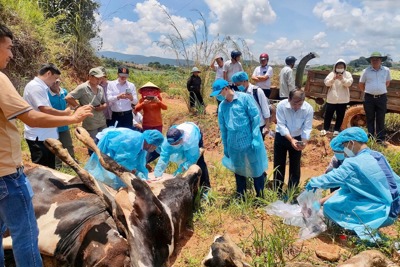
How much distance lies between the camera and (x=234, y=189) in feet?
14.9

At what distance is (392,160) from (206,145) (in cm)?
386

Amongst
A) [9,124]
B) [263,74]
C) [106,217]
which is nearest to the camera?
[9,124]

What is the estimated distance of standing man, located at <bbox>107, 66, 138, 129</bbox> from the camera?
16.7ft

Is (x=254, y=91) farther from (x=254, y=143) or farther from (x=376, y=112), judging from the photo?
(x=376, y=112)

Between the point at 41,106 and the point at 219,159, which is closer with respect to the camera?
the point at 41,106

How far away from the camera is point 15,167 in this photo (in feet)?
6.54

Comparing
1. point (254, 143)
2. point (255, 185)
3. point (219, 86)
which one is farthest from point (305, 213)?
point (219, 86)

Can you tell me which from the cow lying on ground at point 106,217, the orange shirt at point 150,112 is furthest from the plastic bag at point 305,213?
the orange shirt at point 150,112

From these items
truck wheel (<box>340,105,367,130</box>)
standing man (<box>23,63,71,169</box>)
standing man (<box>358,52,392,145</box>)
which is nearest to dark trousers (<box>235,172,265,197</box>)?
standing man (<box>23,63,71,169</box>)

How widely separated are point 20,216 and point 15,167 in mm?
310

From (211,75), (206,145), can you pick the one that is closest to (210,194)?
(206,145)

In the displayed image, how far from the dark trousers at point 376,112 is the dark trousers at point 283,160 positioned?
2840mm

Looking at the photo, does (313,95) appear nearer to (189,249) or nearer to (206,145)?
(206,145)

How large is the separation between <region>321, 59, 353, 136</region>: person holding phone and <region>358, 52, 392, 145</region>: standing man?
1.20 ft
